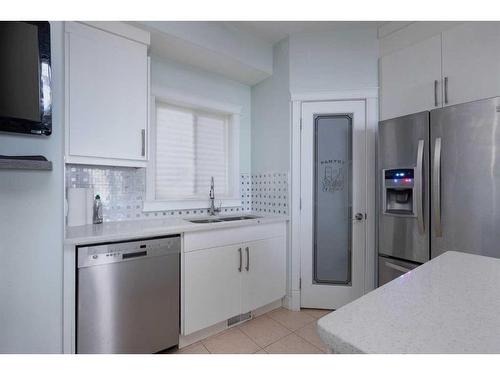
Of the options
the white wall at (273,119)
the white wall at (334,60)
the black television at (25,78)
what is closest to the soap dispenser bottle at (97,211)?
the black television at (25,78)

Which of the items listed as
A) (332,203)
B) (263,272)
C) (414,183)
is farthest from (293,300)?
(414,183)

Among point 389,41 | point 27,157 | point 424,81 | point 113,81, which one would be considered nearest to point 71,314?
point 27,157

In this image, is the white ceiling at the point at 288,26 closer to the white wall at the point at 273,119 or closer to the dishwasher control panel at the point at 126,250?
the white wall at the point at 273,119

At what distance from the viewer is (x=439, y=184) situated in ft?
5.56

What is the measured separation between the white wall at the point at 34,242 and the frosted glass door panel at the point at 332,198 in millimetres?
2033

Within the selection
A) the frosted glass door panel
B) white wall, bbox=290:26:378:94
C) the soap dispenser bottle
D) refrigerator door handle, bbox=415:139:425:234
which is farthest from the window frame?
refrigerator door handle, bbox=415:139:425:234

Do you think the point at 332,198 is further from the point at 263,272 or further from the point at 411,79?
the point at 411,79

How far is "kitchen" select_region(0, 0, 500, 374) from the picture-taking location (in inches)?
44.7

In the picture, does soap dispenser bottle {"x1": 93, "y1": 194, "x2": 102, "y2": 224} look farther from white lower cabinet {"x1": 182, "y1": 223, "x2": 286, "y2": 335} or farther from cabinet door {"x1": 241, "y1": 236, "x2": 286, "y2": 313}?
cabinet door {"x1": 241, "y1": 236, "x2": 286, "y2": 313}

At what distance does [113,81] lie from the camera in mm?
→ 1775

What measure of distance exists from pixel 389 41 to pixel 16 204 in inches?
117

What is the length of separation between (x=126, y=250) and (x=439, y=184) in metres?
2.09

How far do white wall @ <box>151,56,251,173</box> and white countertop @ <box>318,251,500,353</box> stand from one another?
2.38 m

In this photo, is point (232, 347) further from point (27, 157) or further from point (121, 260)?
point (27, 157)
